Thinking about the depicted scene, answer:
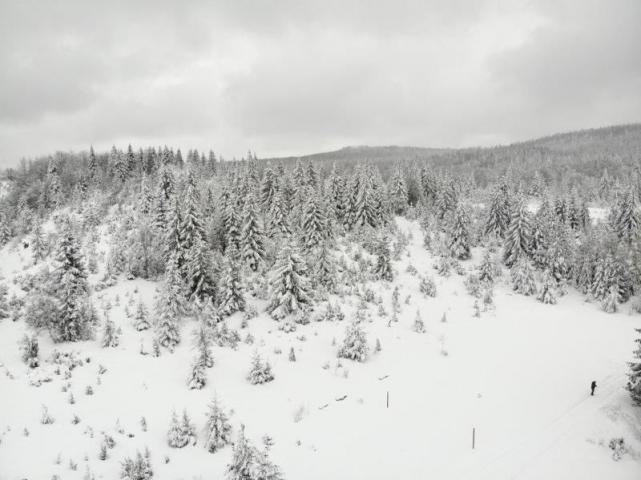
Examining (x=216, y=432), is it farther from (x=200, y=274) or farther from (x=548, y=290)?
(x=548, y=290)

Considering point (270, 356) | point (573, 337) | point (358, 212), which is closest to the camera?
point (270, 356)

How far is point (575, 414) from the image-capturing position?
59.3ft

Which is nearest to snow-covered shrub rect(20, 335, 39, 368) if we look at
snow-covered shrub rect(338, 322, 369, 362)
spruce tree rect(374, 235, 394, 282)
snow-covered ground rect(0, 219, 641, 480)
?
snow-covered ground rect(0, 219, 641, 480)

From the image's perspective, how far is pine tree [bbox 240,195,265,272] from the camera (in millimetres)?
38312

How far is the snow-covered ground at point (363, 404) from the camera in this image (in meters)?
14.7

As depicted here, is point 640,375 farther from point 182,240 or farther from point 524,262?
point 182,240

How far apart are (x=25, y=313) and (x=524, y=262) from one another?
44648 mm

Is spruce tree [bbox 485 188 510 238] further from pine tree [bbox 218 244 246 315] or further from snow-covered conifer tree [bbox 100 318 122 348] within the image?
snow-covered conifer tree [bbox 100 318 122 348]

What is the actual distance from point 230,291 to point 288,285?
464cm

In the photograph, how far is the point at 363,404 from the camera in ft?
63.3

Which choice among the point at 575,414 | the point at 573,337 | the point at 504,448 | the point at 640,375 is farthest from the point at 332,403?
the point at 573,337

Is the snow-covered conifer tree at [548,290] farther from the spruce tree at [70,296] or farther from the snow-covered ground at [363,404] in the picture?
the spruce tree at [70,296]

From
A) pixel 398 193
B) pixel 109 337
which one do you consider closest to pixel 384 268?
pixel 109 337

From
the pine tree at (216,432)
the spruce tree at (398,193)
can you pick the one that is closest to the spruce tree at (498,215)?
the spruce tree at (398,193)
